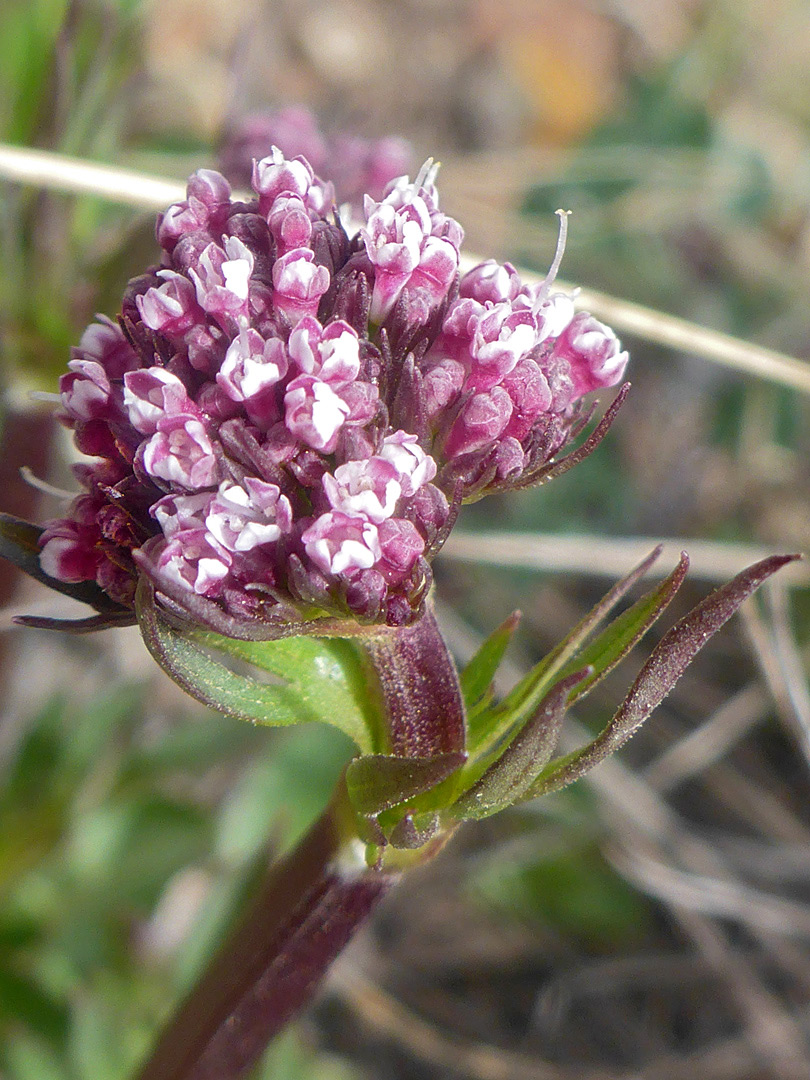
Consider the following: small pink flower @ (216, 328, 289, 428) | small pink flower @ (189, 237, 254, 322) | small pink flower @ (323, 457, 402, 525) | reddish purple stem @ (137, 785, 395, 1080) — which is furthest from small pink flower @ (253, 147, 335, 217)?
reddish purple stem @ (137, 785, 395, 1080)

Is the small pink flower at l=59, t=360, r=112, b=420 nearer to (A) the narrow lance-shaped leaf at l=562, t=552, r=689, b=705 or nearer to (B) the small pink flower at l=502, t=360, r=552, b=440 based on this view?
(B) the small pink flower at l=502, t=360, r=552, b=440

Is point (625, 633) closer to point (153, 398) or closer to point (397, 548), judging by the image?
point (397, 548)

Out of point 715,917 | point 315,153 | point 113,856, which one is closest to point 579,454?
point 315,153

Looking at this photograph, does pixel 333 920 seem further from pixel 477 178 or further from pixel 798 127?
pixel 798 127

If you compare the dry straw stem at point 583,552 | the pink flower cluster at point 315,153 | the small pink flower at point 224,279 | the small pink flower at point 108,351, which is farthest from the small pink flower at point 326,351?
the dry straw stem at point 583,552

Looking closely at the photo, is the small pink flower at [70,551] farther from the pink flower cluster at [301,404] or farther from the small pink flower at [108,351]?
the small pink flower at [108,351]
